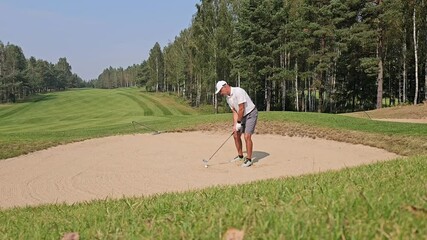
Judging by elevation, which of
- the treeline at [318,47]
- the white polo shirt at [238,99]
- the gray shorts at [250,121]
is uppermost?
the treeline at [318,47]

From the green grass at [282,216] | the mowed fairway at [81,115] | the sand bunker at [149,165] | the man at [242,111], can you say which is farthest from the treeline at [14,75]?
the green grass at [282,216]

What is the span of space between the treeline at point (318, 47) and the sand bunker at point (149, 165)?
89.5ft

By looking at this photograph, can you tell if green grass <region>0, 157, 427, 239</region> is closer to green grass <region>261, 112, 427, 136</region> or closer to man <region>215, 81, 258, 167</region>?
man <region>215, 81, 258, 167</region>

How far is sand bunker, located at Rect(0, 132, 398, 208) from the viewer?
8.36m

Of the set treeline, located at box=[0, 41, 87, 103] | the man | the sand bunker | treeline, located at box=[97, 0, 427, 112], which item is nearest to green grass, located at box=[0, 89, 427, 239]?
the sand bunker

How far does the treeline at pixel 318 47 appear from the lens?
123 feet

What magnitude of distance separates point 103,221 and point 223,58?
47568 mm

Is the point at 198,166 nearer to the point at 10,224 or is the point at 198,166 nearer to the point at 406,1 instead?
the point at 10,224

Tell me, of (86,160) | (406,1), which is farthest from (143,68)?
(86,160)

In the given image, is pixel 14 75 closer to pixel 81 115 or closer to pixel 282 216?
pixel 81 115

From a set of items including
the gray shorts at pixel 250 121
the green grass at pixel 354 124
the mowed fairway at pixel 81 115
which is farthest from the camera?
Answer: the mowed fairway at pixel 81 115

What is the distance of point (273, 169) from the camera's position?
9500 millimetres

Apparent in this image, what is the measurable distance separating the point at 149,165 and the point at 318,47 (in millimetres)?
39630

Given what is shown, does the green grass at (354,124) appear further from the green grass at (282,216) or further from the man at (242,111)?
the green grass at (282,216)
